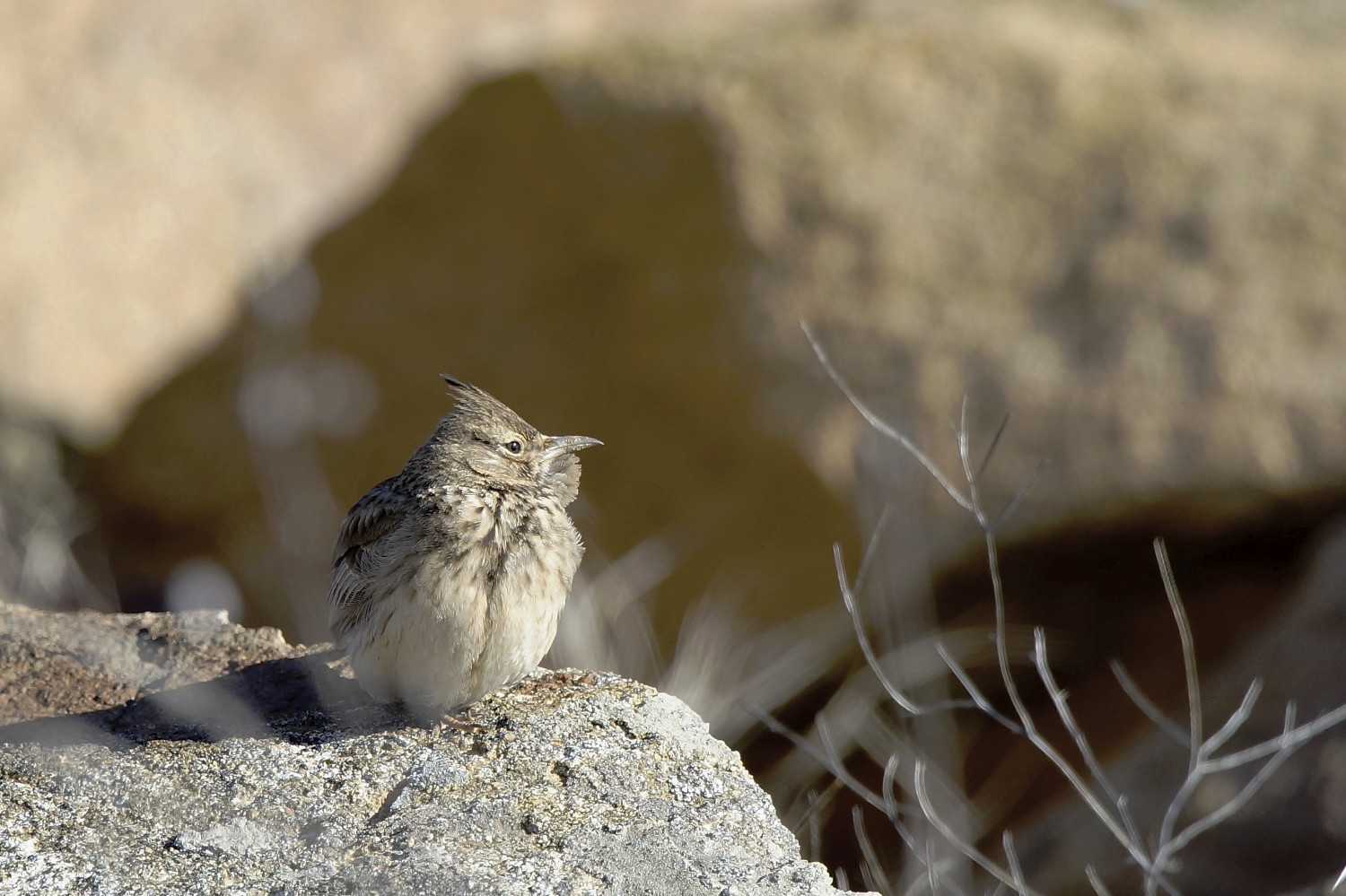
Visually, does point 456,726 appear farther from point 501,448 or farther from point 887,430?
point 887,430

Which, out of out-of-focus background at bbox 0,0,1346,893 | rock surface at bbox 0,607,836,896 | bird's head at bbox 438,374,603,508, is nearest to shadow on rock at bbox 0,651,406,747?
rock surface at bbox 0,607,836,896

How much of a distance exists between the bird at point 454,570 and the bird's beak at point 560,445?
9 centimetres

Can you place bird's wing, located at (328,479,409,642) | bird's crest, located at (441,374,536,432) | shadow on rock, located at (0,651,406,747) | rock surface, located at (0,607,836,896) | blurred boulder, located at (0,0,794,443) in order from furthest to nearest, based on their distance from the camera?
blurred boulder, located at (0,0,794,443) → bird's crest, located at (441,374,536,432) → bird's wing, located at (328,479,409,642) → shadow on rock, located at (0,651,406,747) → rock surface, located at (0,607,836,896)

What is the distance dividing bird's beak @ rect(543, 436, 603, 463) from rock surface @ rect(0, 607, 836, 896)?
2.38 ft

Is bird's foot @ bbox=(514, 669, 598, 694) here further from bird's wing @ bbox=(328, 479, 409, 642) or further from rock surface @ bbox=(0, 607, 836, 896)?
bird's wing @ bbox=(328, 479, 409, 642)

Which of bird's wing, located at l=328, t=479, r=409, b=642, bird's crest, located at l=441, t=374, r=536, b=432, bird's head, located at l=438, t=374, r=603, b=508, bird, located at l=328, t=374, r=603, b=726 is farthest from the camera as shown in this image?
bird's crest, located at l=441, t=374, r=536, b=432

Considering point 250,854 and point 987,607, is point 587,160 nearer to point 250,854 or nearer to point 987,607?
point 987,607

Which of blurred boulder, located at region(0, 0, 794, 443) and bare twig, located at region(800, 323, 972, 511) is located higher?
blurred boulder, located at region(0, 0, 794, 443)

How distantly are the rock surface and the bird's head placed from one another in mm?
620

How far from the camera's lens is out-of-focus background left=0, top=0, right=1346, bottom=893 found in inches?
260

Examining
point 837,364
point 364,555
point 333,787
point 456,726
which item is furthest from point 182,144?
point 333,787

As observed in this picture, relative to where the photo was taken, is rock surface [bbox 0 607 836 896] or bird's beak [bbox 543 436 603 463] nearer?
rock surface [bbox 0 607 836 896]

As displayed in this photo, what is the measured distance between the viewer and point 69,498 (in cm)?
802

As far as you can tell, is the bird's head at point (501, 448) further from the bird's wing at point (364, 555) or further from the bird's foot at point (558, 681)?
the bird's foot at point (558, 681)
